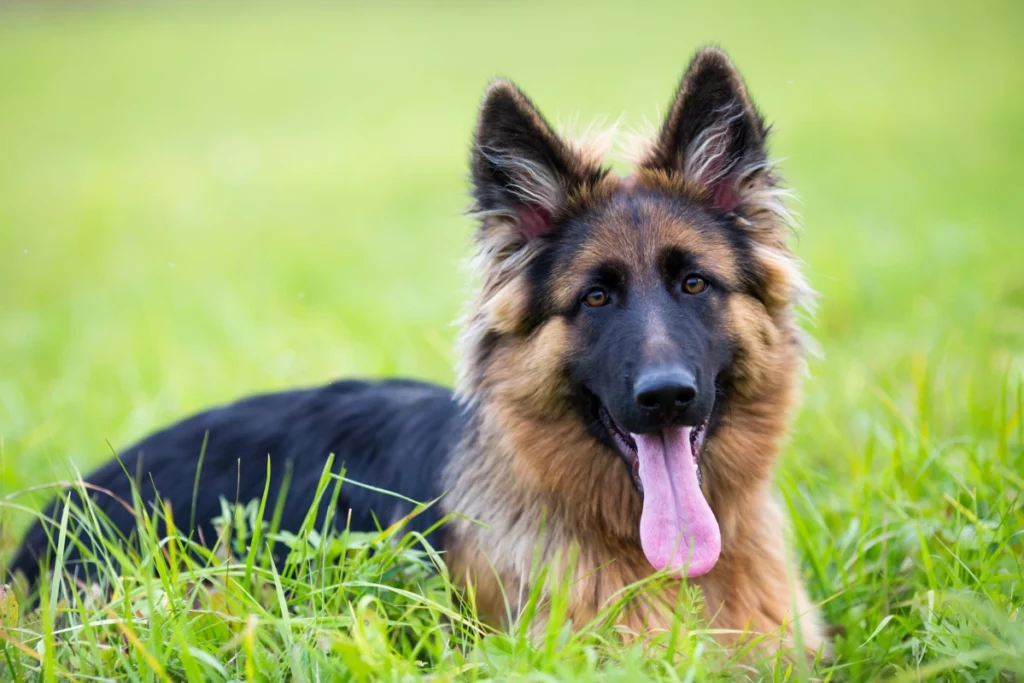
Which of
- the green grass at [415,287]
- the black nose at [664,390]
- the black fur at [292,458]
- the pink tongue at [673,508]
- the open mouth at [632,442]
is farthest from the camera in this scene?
the black fur at [292,458]

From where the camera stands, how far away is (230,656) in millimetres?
3156

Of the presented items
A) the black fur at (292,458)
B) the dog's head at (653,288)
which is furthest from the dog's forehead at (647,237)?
the black fur at (292,458)

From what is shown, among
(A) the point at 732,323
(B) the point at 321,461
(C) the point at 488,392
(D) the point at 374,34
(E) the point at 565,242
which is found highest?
(D) the point at 374,34

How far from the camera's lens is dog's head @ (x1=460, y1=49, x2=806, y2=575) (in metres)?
3.56

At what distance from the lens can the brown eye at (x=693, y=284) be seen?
12.2 ft

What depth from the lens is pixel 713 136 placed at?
3865mm

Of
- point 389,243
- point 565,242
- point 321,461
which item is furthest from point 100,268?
point 565,242

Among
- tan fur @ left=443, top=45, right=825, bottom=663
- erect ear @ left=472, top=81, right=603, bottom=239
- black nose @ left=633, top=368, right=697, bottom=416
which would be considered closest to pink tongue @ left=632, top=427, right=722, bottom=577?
tan fur @ left=443, top=45, right=825, bottom=663

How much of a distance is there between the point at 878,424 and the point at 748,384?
2.03 meters

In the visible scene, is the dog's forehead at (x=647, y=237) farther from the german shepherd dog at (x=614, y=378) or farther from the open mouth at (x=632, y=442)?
the open mouth at (x=632, y=442)

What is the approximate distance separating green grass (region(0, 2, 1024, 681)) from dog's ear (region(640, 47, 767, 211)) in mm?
316

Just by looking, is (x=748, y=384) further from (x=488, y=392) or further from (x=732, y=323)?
(x=488, y=392)

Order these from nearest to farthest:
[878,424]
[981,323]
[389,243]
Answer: [878,424] → [981,323] → [389,243]

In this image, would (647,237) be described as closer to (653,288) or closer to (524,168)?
(653,288)
